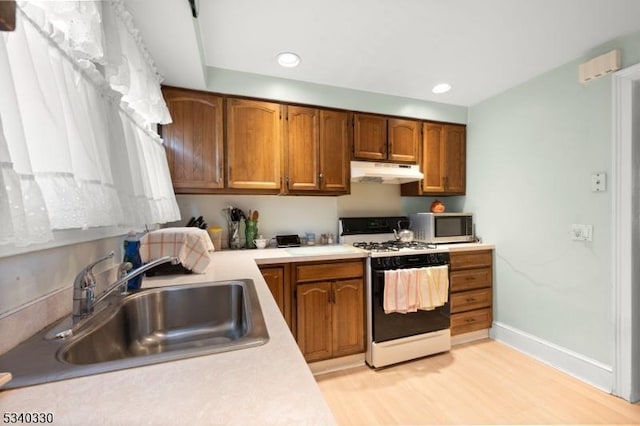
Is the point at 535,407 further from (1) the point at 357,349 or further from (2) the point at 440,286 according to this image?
(1) the point at 357,349

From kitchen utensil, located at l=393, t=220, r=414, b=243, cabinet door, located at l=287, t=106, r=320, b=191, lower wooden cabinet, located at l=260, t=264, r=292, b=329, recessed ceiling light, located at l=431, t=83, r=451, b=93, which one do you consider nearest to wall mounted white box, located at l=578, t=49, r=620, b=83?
recessed ceiling light, located at l=431, t=83, r=451, b=93

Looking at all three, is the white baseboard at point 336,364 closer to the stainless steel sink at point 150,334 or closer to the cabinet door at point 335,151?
the stainless steel sink at point 150,334

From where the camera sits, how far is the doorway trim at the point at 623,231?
1587mm

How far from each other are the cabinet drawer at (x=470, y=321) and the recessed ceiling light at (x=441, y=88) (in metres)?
2.07

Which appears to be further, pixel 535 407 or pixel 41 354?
pixel 535 407

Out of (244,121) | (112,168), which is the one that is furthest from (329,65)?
(112,168)

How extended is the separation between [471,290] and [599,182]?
1.24 meters

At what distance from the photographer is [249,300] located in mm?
948

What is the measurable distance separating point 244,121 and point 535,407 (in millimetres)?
2787

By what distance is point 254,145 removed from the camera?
205cm

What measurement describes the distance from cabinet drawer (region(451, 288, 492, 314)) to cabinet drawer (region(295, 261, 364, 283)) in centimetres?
99

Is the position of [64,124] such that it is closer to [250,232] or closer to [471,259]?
[250,232]

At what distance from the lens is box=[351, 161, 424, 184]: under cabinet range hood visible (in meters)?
2.26

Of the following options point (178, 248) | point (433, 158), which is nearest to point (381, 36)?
point (433, 158)
